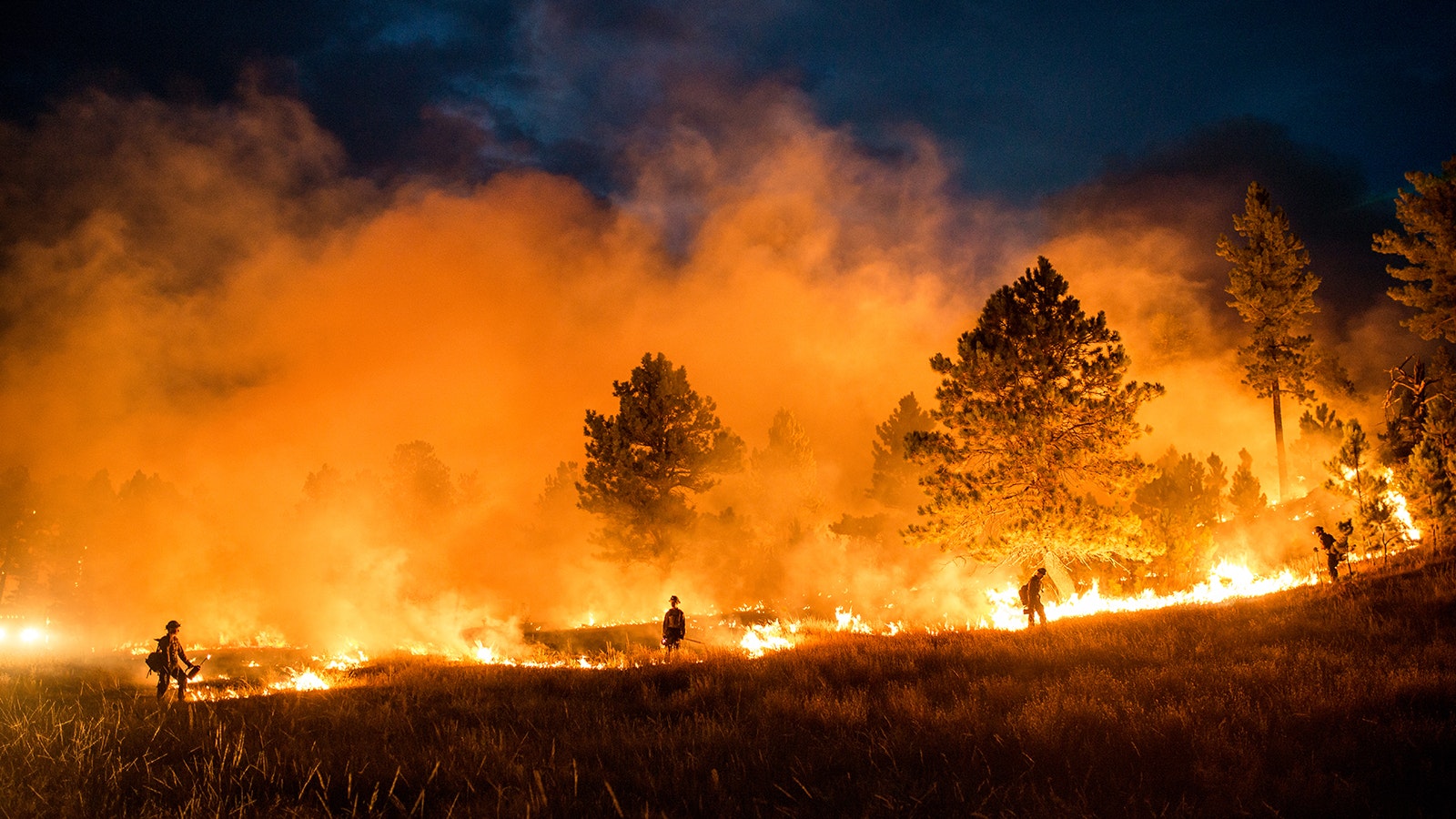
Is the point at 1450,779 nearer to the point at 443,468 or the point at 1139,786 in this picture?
the point at 1139,786

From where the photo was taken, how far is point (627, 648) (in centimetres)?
2158

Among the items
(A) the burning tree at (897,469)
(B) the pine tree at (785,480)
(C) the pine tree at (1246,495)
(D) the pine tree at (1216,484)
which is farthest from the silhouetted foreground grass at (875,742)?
(B) the pine tree at (785,480)

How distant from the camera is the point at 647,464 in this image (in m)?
37.8

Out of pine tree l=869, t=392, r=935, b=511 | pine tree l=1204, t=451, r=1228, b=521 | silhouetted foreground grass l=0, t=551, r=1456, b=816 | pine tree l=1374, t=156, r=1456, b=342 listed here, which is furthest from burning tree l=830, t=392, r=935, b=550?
silhouetted foreground grass l=0, t=551, r=1456, b=816

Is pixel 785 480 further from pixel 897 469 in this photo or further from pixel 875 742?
pixel 875 742

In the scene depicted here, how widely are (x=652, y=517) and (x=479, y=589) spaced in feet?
75.7

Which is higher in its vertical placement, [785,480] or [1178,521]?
[785,480]

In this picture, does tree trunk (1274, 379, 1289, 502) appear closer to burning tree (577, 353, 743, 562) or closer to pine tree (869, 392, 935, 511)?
pine tree (869, 392, 935, 511)

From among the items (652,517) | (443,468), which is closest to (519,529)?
(443,468)

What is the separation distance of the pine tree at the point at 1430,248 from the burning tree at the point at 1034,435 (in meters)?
16.4

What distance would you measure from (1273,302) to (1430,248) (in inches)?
398

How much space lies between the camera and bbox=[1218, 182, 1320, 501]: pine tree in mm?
38844

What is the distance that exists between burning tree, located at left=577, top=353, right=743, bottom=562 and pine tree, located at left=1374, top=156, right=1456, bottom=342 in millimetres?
30429

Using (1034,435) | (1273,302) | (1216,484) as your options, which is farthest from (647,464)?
(1273,302)
